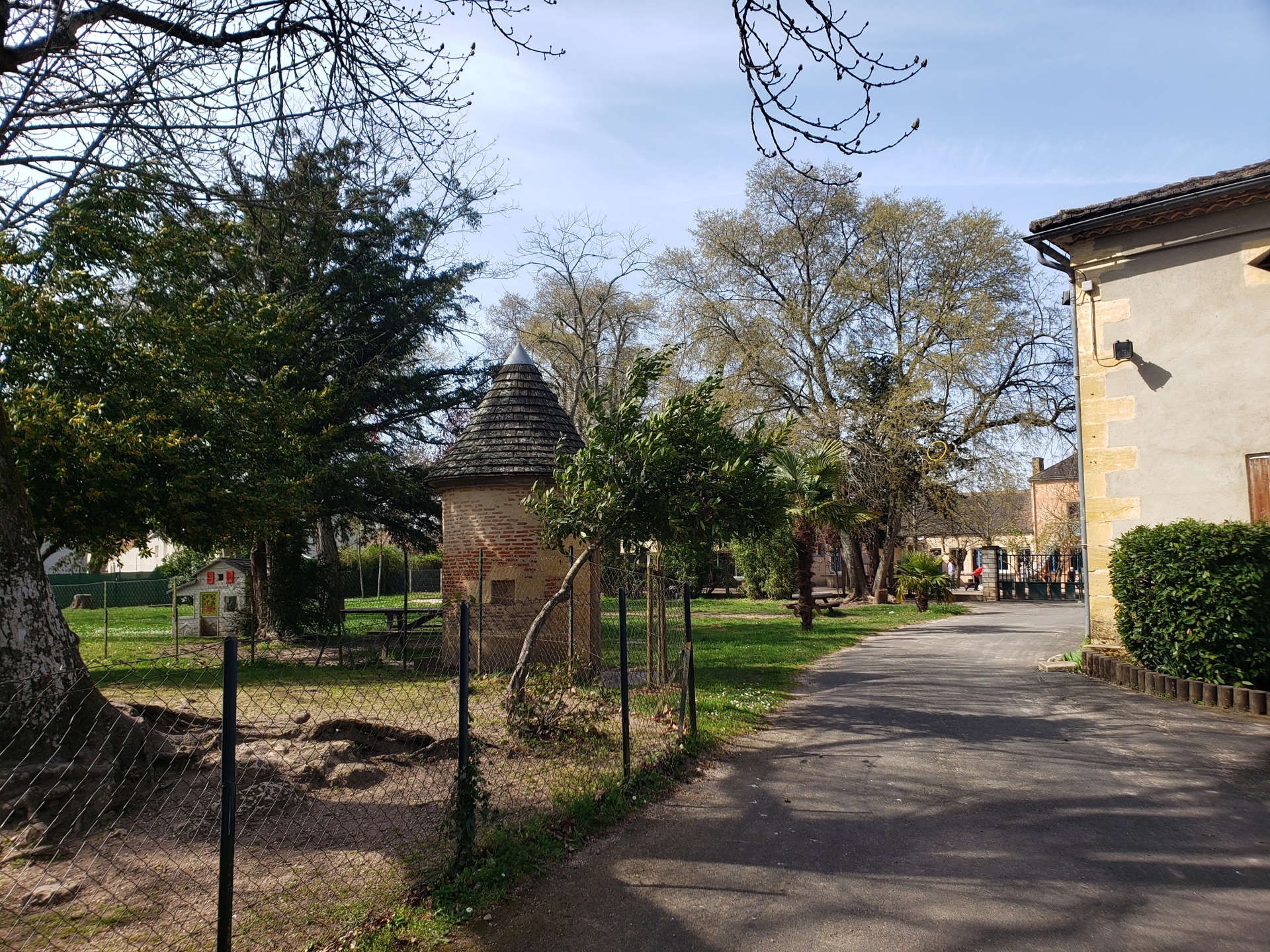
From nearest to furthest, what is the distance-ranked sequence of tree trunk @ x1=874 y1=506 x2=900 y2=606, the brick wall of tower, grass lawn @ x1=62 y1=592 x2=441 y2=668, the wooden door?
the wooden door → the brick wall of tower → grass lawn @ x1=62 y1=592 x2=441 y2=668 → tree trunk @ x1=874 y1=506 x2=900 y2=606

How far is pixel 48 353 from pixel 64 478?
2172 mm

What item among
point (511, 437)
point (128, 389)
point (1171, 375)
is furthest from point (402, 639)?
point (1171, 375)

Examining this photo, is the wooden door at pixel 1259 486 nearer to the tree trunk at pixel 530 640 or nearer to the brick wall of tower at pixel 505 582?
the tree trunk at pixel 530 640

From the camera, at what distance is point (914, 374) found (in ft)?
104

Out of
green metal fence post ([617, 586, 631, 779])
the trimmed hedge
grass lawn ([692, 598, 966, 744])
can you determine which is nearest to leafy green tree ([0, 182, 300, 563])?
green metal fence post ([617, 586, 631, 779])

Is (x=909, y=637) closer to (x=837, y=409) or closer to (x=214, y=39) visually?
(x=837, y=409)

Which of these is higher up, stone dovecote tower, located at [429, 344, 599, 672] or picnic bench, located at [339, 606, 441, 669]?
stone dovecote tower, located at [429, 344, 599, 672]

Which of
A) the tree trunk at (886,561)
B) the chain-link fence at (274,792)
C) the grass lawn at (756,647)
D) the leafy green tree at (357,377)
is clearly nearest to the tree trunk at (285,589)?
the leafy green tree at (357,377)

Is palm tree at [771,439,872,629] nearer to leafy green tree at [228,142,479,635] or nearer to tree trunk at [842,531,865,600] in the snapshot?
leafy green tree at [228,142,479,635]

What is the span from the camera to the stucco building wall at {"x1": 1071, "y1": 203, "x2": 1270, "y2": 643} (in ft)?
39.1

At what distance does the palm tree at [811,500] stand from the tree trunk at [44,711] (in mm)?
16371

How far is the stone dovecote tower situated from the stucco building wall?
8186 millimetres

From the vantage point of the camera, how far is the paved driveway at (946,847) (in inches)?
175

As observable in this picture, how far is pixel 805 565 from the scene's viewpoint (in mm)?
22578
